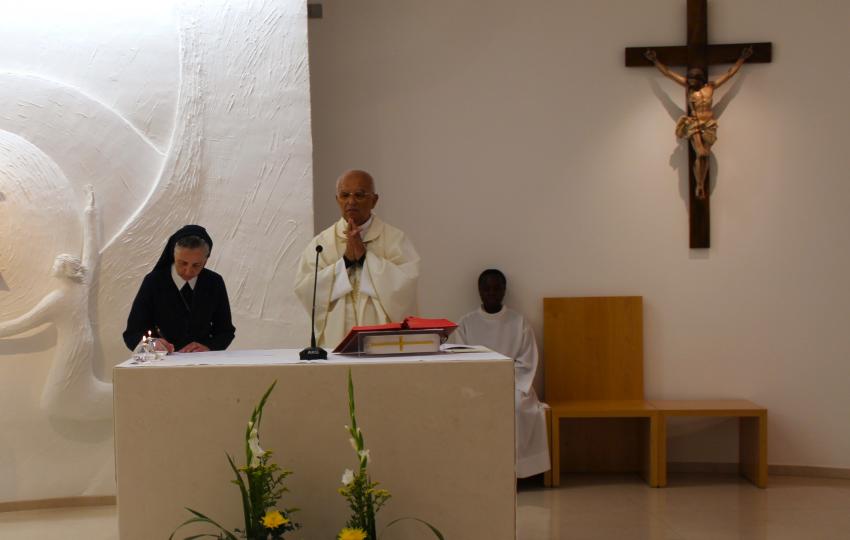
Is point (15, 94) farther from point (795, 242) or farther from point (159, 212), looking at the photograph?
point (795, 242)

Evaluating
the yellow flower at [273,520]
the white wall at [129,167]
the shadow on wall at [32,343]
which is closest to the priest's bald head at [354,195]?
the white wall at [129,167]

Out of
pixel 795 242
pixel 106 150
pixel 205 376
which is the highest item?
pixel 106 150

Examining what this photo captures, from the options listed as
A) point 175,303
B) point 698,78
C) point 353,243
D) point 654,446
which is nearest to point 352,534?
point 175,303

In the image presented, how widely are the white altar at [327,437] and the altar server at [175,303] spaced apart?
1097mm

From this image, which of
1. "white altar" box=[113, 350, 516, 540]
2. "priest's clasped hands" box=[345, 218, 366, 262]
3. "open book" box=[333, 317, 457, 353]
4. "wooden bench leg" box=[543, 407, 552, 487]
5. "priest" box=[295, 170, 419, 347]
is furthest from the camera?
"wooden bench leg" box=[543, 407, 552, 487]

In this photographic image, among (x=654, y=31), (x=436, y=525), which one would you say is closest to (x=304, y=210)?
(x=654, y=31)

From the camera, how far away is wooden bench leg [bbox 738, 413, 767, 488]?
20.2 feet

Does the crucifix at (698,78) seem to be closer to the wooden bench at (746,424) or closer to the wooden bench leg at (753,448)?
the wooden bench at (746,424)

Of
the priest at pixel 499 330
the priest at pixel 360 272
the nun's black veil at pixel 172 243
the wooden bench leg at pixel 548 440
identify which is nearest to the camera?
the nun's black veil at pixel 172 243

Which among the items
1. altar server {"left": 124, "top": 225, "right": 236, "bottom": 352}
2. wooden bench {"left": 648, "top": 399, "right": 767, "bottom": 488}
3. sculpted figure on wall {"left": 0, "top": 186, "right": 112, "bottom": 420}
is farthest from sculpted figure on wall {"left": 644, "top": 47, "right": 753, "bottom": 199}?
sculpted figure on wall {"left": 0, "top": 186, "right": 112, "bottom": 420}

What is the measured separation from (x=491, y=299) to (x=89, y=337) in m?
2.69

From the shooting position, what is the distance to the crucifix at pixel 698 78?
21.5 ft

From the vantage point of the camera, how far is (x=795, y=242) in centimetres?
661

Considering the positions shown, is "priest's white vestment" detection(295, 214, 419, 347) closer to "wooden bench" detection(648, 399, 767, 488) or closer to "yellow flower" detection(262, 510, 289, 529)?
"yellow flower" detection(262, 510, 289, 529)
